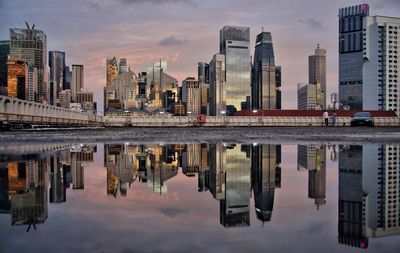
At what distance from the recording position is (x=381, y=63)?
18438 cm

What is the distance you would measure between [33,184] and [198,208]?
225 centimetres

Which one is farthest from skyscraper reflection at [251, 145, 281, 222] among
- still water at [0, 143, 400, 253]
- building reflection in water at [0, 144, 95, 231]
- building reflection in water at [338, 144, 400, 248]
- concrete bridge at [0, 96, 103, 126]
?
concrete bridge at [0, 96, 103, 126]

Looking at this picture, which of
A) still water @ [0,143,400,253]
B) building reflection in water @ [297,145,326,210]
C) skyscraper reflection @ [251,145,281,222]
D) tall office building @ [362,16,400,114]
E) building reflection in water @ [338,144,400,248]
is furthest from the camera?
tall office building @ [362,16,400,114]

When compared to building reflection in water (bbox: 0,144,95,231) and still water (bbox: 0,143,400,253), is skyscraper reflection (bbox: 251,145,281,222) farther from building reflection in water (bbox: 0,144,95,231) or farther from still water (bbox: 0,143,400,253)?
Answer: building reflection in water (bbox: 0,144,95,231)

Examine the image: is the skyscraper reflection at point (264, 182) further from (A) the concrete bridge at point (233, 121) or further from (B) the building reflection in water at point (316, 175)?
(A) the concrete bridge at point (233, 121)

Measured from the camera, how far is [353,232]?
2953mm

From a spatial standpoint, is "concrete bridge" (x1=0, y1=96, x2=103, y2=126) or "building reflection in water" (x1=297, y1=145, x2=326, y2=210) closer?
"building reflection in water" (x1=297, y1=145, x2=326, y2=210)

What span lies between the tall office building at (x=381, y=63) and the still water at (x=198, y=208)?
179 metres

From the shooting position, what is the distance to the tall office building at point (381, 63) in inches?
6796

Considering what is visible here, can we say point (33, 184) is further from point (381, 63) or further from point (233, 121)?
point (381, 63)

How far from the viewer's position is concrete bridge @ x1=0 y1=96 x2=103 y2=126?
26531 millimetres

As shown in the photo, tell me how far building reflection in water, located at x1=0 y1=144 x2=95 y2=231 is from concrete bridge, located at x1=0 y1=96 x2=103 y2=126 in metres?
20.6

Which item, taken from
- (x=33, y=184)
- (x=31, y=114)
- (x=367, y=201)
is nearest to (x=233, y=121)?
(x=31, y=114)

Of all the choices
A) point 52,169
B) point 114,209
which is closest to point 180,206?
point 114,209
